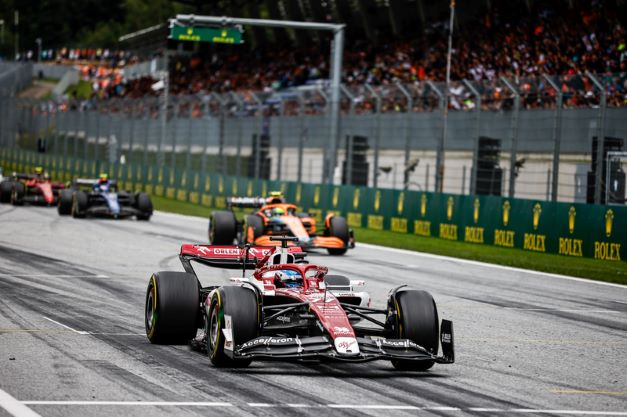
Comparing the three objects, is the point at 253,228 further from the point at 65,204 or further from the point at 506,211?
the point at 65,204

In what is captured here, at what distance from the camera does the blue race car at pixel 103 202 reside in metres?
32.9

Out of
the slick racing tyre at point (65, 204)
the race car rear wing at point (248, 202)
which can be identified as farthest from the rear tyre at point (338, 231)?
the slick racing tyre at point (65, 204)

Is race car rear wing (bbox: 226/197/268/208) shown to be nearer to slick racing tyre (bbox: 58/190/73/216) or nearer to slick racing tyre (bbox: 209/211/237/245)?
slick racing tyre (bbox: 209/211/237/245)

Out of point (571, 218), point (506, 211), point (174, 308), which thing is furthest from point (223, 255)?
point (506, 211)

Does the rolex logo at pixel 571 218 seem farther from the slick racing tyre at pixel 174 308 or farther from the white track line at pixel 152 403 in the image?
the white track line at pixel 152 403

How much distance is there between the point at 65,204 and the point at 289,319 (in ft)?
80.4

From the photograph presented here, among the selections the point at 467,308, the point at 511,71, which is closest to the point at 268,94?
the point at 511,71

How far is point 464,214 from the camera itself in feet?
93.7

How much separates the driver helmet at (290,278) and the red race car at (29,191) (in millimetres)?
29049

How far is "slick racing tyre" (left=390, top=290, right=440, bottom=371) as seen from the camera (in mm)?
9898

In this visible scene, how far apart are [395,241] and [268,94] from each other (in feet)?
47.1

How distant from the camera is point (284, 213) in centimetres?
2455

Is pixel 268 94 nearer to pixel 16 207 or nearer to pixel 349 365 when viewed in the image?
pixel 16 207

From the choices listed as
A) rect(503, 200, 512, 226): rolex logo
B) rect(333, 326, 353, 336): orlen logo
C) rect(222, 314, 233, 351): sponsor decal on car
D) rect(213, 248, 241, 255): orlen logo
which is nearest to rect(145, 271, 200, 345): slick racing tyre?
rect(213, 248, 241, 255): orlen logo
